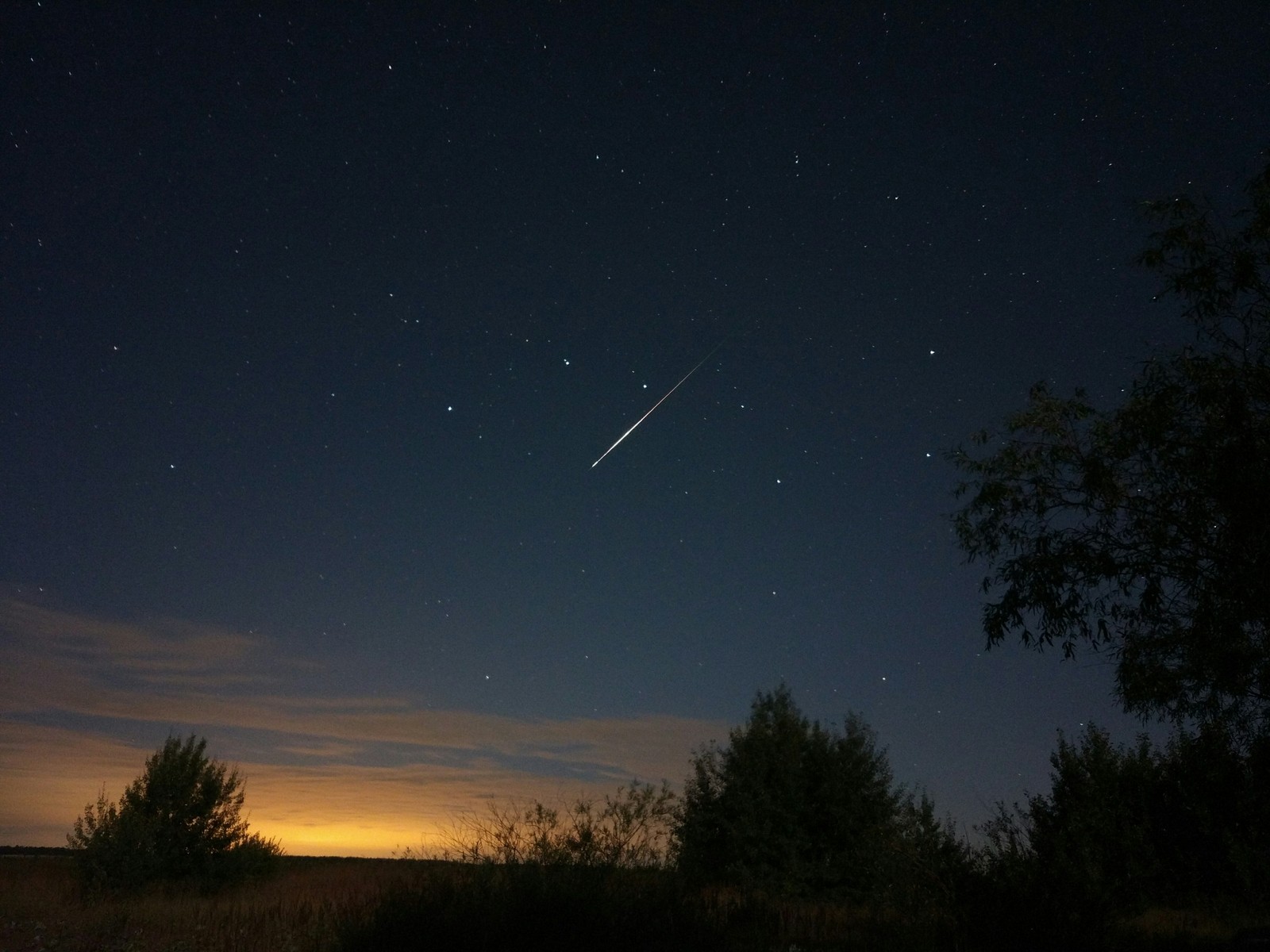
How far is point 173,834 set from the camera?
34.9 meters

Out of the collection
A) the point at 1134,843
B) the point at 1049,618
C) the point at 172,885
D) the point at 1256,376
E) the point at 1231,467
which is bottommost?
the point at 172,885

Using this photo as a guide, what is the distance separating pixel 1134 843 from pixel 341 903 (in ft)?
73.2

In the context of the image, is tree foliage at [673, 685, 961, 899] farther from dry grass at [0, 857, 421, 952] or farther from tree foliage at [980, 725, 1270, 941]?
dry grass at [0, 857, 421, 952]

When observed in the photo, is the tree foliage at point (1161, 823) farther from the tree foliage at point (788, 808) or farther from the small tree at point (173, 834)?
the small tree at point (173, 834)

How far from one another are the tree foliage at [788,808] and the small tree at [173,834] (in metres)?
17.4

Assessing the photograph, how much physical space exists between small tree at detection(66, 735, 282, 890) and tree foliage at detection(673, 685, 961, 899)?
1740 centimetres

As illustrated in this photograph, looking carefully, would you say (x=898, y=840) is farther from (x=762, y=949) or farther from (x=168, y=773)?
(x=168, y=773)

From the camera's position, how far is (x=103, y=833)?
107ft

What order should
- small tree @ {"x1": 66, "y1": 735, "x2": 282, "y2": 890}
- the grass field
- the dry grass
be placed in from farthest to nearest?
small tree @ {"x1": 66, "y1": 735, "x2": 282, "y2": 890}
the dry grass
the grass field

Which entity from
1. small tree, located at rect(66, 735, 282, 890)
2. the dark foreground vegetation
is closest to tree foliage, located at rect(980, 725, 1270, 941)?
the dark foreground vegetation

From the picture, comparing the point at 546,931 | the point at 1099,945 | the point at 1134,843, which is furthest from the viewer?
the point at 1134,843

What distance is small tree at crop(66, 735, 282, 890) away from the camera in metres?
32.2

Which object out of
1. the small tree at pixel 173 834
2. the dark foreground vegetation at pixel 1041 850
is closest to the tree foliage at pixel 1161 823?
the dark foreground vegetation at pixel 1041 850

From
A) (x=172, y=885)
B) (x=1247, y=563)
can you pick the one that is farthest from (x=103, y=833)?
(x=1247, y=563)
